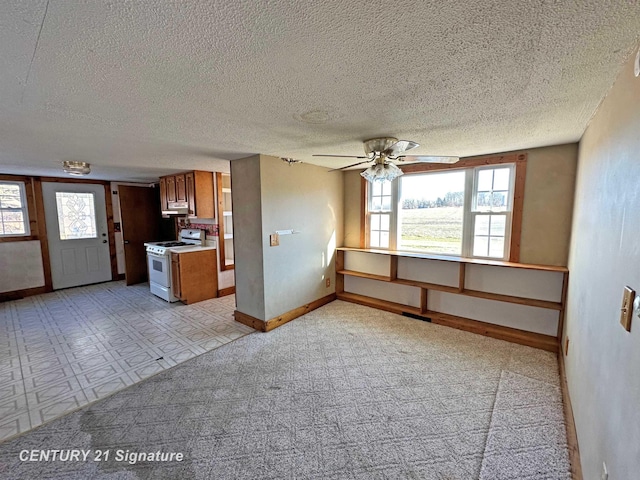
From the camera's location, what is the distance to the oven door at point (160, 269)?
14.7ft

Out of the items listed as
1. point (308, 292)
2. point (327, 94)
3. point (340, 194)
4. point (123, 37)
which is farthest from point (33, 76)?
point (340, 194)

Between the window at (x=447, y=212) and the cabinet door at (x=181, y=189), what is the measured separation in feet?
10.0

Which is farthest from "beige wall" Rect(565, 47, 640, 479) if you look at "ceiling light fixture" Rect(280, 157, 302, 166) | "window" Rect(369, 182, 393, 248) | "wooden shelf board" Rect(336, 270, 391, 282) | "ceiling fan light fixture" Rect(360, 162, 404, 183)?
"ceiling light fixture" Rect(280, 157, 302, 166)

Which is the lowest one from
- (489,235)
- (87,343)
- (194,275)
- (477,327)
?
(87,343)

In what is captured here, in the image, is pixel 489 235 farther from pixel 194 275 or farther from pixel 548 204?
pixel 194 275

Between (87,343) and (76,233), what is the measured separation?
3454mm

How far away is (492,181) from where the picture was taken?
342cm

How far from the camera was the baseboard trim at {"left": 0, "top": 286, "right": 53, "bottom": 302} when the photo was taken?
4.70 metres

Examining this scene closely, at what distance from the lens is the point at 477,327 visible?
11.0ft

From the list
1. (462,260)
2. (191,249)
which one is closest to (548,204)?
(462,260)

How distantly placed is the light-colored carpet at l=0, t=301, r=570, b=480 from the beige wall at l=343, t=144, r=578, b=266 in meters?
1.09

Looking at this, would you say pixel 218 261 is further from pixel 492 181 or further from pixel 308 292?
pixel 492 181

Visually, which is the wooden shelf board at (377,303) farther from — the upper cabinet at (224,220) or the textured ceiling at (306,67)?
the textured ceiling at (306,67)

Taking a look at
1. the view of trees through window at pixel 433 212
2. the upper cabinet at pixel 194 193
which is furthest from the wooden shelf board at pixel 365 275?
the upper cabinet at pixel 194 193
